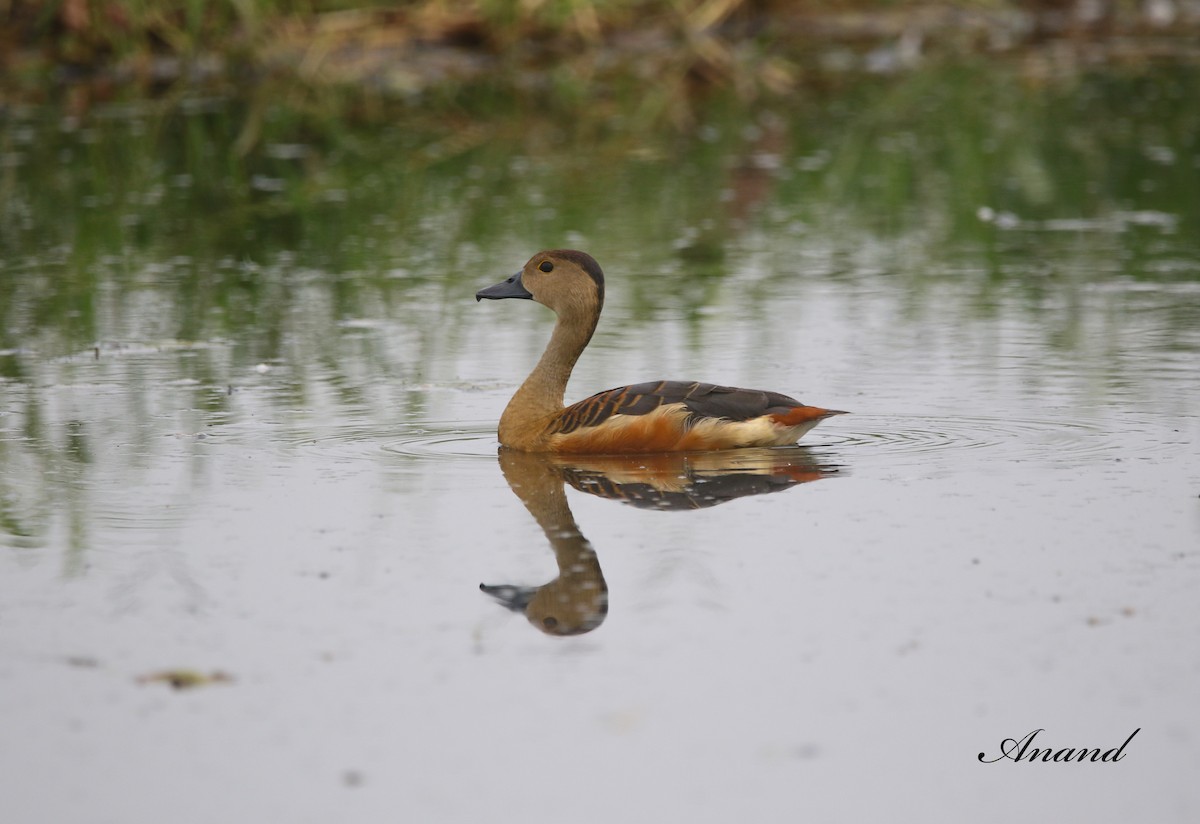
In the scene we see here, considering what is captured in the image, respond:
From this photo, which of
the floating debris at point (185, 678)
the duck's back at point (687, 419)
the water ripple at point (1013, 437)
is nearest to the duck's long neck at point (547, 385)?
the duck's back at point (687, 419)

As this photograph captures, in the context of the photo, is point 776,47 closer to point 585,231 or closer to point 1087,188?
point 1087,188

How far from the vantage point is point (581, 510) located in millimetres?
6703

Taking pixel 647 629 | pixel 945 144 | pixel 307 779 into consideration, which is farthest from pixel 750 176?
pixel 307 779

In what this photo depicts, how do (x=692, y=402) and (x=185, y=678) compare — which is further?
(x=692, y=402)

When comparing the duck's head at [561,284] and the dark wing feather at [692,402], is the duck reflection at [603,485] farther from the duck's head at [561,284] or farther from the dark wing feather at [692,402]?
the duck's head at [561,284]

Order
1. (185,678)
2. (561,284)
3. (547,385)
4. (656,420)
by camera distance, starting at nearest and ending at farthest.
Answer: (185,678)
(656,420)
(547,385)
(561,284)

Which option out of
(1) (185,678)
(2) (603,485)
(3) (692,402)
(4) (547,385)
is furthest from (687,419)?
(1) (185,678)

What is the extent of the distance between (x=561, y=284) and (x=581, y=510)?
69.3 inches

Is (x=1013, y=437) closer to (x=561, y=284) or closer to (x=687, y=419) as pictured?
(x=687, y=419)

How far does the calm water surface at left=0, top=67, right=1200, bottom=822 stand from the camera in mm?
4625

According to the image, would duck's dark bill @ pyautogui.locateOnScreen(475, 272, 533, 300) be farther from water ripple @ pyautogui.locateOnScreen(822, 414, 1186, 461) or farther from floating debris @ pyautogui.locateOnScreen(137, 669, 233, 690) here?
floating debris @ pyautogui.locateOnScreen(137, 669, 233, 690)

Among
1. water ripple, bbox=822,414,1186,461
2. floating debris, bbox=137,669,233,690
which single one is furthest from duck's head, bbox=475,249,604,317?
floating debris, bbox=137,669,233,690
